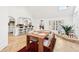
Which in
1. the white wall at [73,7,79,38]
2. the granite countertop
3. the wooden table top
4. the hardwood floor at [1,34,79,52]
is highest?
the white wall at [73,7,79,38]

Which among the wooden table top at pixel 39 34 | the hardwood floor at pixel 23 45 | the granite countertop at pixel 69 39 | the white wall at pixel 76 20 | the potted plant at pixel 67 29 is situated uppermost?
the white wall at pixel 76 20

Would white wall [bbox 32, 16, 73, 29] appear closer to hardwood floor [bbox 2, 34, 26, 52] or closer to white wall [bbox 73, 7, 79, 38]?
white wall [bbox 73, 7, 79, 38]

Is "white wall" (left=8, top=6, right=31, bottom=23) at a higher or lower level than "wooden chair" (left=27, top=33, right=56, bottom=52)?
higher

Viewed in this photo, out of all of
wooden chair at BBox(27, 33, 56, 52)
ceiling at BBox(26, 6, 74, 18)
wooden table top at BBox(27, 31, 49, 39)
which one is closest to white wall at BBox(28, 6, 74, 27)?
ceiling at BBox(26, 6, 74, 18)

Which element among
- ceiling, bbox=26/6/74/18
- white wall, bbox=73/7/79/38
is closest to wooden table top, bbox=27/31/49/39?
ceiling, bbox=26/6/74/18

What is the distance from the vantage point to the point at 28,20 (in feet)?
5.36

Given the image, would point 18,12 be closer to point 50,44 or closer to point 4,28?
point 4,28

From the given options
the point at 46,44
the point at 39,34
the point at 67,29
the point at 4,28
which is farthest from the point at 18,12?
the point at 67,29

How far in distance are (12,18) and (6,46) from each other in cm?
39

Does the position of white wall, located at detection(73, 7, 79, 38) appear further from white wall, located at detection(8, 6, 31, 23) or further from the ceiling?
white wall, located at detection(8, 6, 31, 23)

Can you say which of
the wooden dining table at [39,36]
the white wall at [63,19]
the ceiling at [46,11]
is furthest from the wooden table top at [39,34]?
the ceiling at [46,11]

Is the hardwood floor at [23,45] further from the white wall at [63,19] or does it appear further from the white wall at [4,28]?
the white wall at [63,19]
